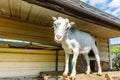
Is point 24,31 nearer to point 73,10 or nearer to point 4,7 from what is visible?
point 4,7

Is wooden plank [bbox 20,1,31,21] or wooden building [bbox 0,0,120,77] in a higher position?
wooden plank [bbox 20,1,31,21]

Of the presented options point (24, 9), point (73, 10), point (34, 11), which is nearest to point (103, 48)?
point (73, 10)

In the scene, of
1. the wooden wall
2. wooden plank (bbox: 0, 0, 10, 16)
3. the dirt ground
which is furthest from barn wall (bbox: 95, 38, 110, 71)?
wooden plank (bbox: 0, 0, 10, 16)

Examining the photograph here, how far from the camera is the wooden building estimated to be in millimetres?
2600

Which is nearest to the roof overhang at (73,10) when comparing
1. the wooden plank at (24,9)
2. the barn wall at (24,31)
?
the wooden plank at (24,9)

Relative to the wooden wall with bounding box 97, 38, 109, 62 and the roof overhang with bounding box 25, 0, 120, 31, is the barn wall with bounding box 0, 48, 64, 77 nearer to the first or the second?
the roof overhang with bounding box 25, 0, 120, 31

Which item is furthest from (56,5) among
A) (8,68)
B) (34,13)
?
(8,68)

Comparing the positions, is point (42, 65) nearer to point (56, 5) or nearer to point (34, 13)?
point (34, 13)

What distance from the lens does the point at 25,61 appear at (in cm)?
333

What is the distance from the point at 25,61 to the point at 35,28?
2.51 feet

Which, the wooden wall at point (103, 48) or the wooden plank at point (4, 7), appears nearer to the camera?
the wooden plank at point (4, 7)

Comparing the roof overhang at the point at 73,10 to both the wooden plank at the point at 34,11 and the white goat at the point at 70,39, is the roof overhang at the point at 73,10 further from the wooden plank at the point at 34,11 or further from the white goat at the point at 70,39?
the wooden plank at the point at 34,11

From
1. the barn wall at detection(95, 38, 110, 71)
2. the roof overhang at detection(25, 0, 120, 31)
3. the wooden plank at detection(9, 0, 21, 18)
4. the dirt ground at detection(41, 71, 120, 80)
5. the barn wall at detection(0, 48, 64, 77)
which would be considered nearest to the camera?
the roof overhang at detection(25, 0, 120, 31)

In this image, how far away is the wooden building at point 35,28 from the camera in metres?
2.60
